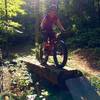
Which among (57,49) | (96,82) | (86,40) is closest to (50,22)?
(57,49)

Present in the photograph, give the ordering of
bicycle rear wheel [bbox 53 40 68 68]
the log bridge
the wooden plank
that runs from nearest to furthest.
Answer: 1. the wooden plank
2. the log bridge
3. bicycle rear wheel [bbox 53 40 68 68]

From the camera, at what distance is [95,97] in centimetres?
945

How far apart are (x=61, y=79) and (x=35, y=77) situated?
2.17 metres

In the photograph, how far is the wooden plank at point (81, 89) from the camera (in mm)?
9516

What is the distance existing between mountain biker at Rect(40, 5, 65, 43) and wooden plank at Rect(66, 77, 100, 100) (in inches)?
73.4

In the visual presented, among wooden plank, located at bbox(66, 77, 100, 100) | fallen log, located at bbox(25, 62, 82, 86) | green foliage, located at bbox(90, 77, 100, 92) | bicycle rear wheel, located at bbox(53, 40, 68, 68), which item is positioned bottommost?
green foliage, located at bbox(90, 77, 100, 92)

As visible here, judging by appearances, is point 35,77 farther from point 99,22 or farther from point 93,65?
point 99,22

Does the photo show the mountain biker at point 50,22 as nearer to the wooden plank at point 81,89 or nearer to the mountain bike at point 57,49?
the mountain bike at point 57,49

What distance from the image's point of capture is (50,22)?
10.7 m

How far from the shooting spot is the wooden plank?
31.2ft

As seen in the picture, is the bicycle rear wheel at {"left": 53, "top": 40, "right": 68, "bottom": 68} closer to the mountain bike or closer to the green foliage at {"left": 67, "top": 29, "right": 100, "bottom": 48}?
the mountain bike

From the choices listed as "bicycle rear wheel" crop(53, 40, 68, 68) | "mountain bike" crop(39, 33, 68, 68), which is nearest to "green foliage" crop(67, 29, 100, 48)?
"mountain bike" crop(39, 33, 68, 68)

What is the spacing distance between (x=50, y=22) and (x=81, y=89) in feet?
8.70

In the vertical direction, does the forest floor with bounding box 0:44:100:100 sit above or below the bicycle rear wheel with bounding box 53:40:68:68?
below
